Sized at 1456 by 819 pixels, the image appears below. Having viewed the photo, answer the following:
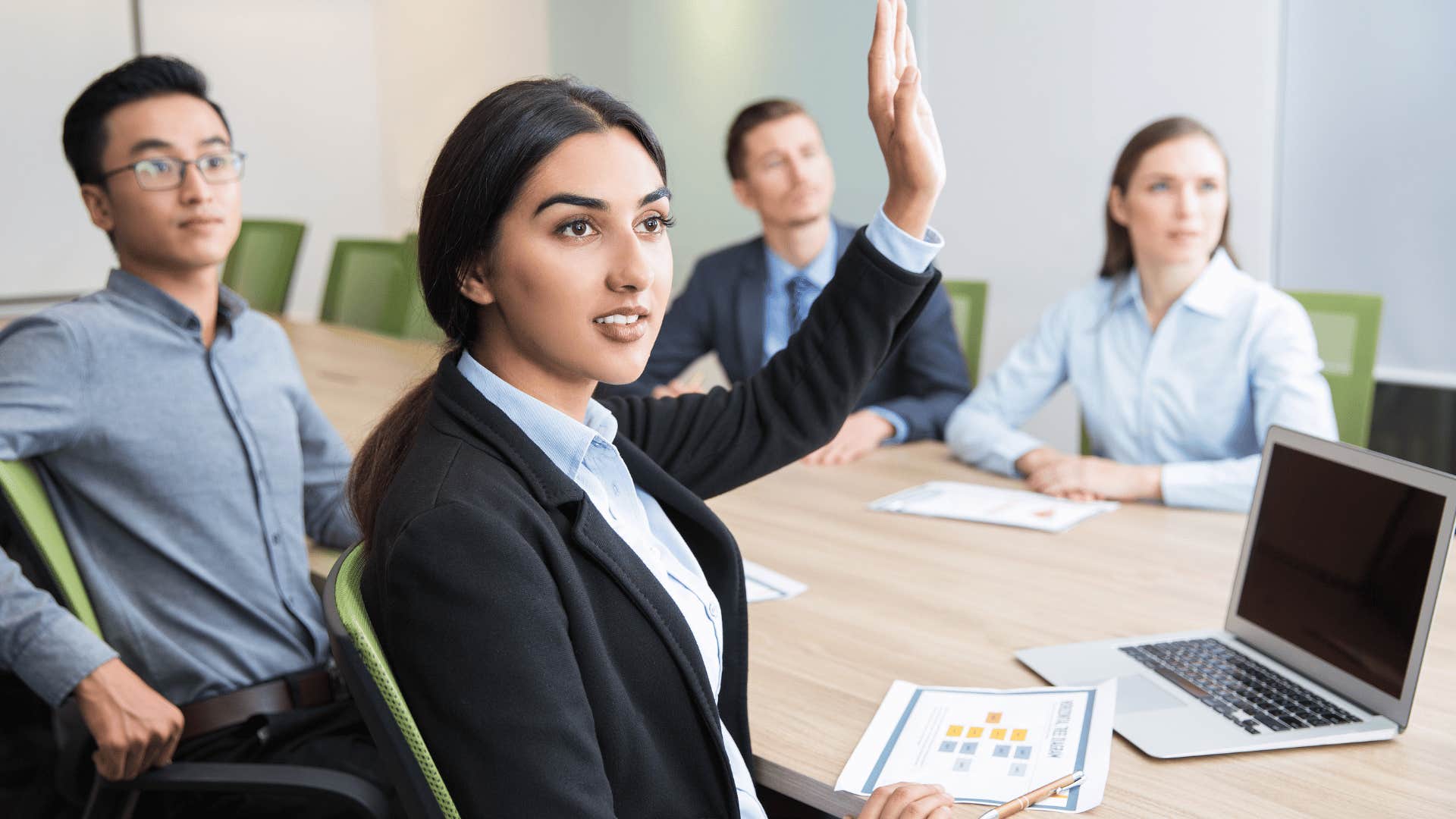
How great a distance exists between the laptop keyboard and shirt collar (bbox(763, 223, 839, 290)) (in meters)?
1.72

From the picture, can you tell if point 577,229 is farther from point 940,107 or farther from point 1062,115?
point 940,107

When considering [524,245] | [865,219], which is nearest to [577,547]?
[524,245]

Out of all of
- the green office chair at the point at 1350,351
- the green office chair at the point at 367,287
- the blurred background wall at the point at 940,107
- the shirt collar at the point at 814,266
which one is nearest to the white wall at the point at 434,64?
the blurred background wall at the point at 940,107

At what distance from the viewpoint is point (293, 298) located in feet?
23.8

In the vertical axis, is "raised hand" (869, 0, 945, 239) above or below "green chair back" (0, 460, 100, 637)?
above

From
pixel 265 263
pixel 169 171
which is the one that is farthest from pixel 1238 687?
pixel 265 263

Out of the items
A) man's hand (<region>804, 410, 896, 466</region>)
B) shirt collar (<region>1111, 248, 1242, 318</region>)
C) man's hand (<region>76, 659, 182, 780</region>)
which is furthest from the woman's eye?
shirt collar (<region>1111, 248, 1242, 318</region>)

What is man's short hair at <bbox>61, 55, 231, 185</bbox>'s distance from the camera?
5.94 feet

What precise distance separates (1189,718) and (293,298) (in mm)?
6839

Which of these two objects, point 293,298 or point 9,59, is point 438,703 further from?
point 293,298

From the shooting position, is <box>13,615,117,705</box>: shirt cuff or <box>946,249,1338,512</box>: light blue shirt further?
<box>946,249,1338,512</box>: light blue shirt

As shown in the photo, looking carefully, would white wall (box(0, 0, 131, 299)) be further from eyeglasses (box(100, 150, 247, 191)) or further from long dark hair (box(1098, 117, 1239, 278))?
long dark hair (box(1098, 117, 1239, 278))

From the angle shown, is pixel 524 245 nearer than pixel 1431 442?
Yes

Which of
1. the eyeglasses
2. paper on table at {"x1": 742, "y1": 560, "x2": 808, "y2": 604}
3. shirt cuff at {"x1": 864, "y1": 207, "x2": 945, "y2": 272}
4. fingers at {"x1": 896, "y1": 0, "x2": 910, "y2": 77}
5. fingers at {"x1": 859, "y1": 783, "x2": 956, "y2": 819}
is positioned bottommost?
paper on table at {"x1": 742, "y1": 560, "x2": 808, "y2": 604}
